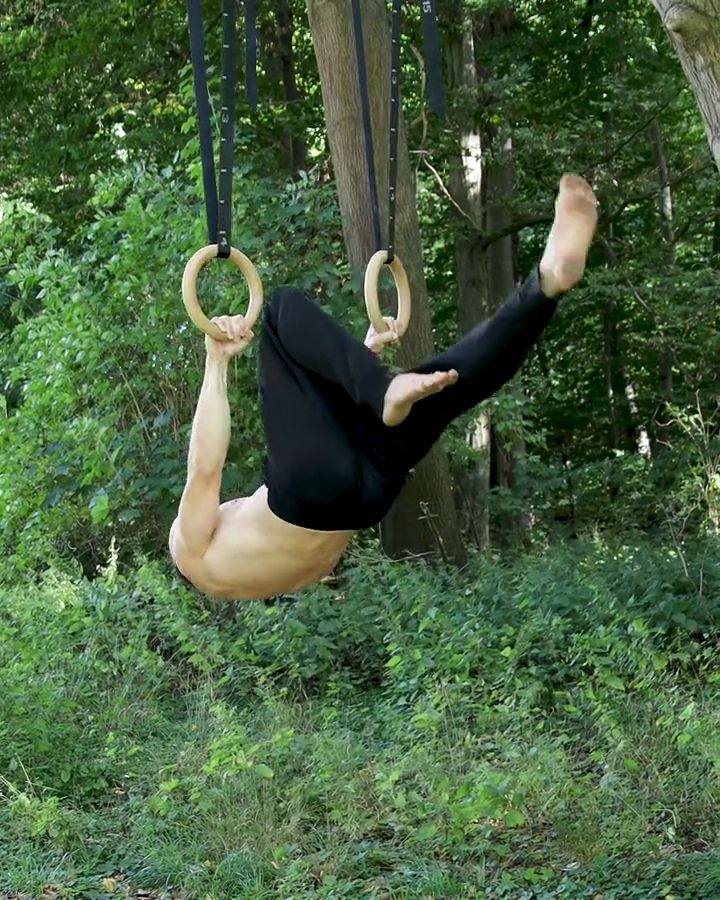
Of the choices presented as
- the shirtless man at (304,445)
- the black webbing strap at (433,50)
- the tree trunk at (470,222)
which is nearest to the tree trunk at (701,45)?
the black webbing strap at (433,50)

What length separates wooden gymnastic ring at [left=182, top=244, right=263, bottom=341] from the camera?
10.2ft

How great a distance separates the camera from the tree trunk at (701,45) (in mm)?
3531

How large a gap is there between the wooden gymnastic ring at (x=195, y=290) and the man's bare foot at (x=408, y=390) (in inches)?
21.3

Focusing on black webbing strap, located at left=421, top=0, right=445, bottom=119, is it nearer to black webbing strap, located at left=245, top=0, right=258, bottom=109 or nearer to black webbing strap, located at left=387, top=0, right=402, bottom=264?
black webbing strap, located at left=387, top=0, right=402, bottom=264

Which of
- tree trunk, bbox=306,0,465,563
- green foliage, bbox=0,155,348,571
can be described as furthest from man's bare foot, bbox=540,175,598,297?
tree trunk, bbox=306,0,465,563

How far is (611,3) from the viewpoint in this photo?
395 inches

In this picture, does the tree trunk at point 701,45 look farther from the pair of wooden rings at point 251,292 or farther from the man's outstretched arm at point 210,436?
the man's outstretched arm at point 210,436

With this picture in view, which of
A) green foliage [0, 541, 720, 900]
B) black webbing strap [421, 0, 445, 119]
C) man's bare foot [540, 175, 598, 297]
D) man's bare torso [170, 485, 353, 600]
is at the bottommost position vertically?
green foliage [0, 541, 720, 900]

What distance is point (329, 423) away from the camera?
3238 mm

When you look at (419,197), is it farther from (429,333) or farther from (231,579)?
(231,579)

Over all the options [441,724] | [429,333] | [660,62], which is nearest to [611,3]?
[660,62]

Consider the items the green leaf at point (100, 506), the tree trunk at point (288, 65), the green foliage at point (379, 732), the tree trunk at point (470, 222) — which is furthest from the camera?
the tree trunk at point (288, 65)

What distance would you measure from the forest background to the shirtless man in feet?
4.56

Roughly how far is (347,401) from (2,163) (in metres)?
8.37
